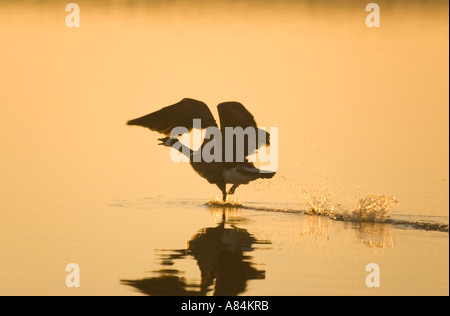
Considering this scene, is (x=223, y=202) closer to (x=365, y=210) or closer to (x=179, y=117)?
(x=179, y=117)

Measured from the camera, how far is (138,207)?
52.7 ft

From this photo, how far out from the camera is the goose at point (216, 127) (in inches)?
656

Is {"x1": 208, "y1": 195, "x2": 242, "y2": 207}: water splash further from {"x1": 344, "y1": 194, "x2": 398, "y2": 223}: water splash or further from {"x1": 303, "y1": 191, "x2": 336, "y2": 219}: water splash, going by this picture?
{"x1": 344, "y1": 194, "x2": 398, "y2": 223}: water splash

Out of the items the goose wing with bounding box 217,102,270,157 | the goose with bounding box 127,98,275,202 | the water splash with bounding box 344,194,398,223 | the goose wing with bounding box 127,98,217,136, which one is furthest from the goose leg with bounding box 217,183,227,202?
the water splash with bounding box 344,194,398,223

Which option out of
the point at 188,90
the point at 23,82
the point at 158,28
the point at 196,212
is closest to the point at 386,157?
the point at 196,212

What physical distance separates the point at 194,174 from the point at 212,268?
771cm

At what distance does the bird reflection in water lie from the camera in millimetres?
11039

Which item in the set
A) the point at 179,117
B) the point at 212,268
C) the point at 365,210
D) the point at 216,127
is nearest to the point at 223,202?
the point at 216,127

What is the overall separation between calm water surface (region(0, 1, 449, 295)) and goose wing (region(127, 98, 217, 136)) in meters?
1.13

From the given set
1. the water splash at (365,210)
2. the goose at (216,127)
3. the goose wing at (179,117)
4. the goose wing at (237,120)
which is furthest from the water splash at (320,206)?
the goose wing at (179,117)

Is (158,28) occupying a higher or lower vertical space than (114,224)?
higher

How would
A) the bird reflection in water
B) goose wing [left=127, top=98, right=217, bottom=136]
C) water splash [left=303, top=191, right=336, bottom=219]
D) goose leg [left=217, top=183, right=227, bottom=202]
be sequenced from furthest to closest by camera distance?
goose leg [left=217, top=183, right=227, bottom=202], goose wing [left=127, top=98, right=217, bottom=136], water splash [left=303, top=191, right=336, bottom=219], the bird reflection in water
